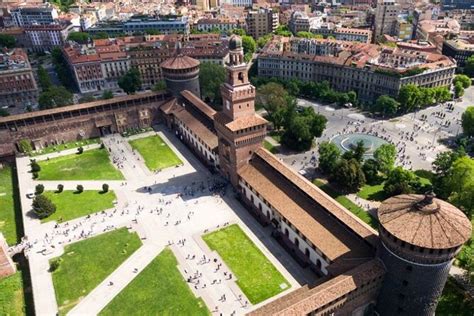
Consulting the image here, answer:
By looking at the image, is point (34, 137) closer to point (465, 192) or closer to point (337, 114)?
point (337, 114)

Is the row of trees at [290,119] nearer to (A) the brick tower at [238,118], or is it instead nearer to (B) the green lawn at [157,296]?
(A) the brick tower at [238,118]

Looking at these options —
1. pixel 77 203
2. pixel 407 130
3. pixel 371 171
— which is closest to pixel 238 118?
pixel 371 171

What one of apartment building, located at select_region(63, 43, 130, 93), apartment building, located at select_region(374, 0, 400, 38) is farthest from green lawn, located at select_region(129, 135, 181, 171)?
apartment building, located at select_region(374, 0, 400, 38)

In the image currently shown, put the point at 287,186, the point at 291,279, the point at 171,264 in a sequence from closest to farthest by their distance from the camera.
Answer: the point at 291,279, the point at 171,264, the point at 287,186

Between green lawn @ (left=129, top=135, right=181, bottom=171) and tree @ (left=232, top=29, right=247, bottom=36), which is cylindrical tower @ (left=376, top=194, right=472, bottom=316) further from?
tree @ (left=232, top=29, right=247, bottom=36)

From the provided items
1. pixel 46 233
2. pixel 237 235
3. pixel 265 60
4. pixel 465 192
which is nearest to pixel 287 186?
pixel 237 235
